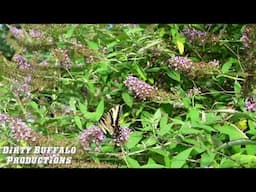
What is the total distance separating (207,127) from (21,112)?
65 cm

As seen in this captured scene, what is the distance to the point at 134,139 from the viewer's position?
5.73 feet

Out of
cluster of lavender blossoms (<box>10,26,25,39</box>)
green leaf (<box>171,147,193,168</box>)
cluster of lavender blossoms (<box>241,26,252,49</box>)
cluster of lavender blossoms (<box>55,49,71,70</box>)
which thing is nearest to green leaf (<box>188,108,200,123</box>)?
green leaf (<box>171,147,193,168</box>)

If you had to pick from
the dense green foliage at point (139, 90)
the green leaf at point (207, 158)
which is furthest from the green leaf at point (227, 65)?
the green leaf at point (207, 158)

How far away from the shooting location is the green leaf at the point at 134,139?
1734 mm

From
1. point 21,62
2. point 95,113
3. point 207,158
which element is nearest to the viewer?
point 207,158

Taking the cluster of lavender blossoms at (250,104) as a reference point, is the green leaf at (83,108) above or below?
below

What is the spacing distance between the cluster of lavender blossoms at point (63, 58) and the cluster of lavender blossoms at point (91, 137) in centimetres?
26

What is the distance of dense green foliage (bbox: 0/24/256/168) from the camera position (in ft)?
5.61

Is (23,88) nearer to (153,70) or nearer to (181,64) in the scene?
(153,70)

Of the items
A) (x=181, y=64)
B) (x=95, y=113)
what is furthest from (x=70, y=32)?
(x=181, y=64)

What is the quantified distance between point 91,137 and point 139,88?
0.25 m

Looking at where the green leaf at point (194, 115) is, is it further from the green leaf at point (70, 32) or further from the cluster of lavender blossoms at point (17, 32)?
the cluster of lavender blossoms at point (17, 32)
